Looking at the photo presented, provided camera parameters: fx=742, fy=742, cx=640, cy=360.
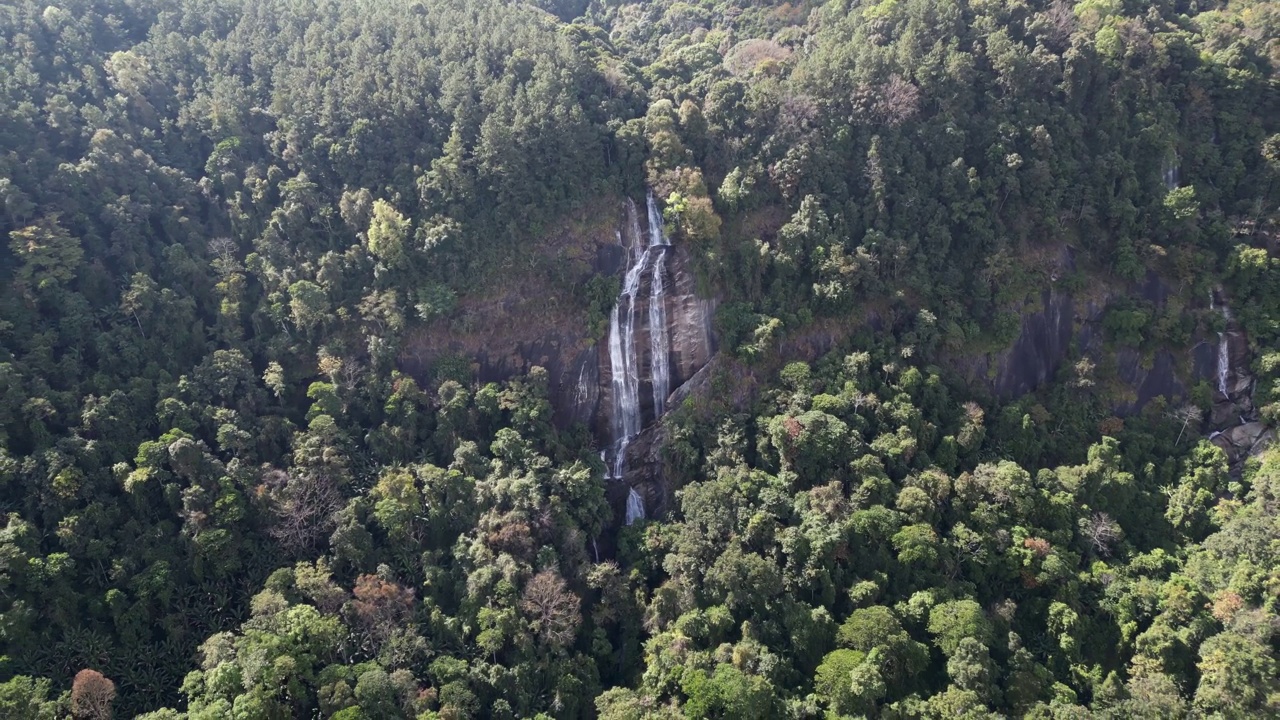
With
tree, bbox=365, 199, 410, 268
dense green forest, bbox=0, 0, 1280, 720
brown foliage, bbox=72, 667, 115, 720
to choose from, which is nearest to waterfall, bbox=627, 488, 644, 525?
dense green forest, bbox=0, 0, 1280, 720

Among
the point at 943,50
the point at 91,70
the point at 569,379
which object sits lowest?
the point at 569,379

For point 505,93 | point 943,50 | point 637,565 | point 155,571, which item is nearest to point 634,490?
point 637,565

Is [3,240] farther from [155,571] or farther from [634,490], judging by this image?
[634,490]

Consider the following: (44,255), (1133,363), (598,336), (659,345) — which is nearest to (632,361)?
(659,345)

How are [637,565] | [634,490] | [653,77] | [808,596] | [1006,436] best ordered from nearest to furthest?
[808,596] → [637,565] → [1006,436] → [634,490] → [653,77]

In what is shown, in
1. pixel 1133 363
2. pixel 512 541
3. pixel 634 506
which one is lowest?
pixel 634 506

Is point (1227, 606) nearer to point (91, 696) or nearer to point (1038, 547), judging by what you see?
point (1038, 547)
